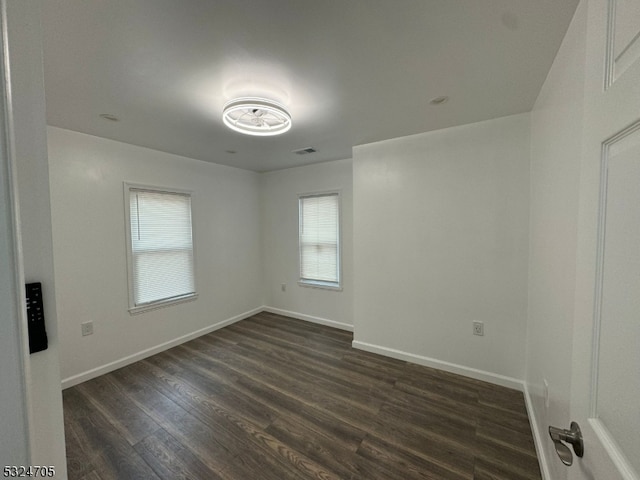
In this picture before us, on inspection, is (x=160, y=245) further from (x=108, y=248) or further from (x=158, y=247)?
(x=108, y=248)

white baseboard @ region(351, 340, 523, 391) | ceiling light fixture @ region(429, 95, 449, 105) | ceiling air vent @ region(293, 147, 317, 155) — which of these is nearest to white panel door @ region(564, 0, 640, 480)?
ceiling light fixture @ region(429, 95, 449, 105)

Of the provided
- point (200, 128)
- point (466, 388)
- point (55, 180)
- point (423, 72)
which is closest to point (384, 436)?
point (466, 388)

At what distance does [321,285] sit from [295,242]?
0.84 m

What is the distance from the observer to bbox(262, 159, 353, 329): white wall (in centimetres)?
361

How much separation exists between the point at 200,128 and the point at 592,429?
2987 mm

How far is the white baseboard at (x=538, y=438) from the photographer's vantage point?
1454 millimetres

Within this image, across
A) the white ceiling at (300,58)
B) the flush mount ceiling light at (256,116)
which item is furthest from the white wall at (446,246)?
the flush mount ceiling light at (256,116)

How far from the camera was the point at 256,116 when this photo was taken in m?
2.02

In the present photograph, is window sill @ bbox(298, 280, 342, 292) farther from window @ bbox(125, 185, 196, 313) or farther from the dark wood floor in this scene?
window @ bbox(125, 185, 196, 313)

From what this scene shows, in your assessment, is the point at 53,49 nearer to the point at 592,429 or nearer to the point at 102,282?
the point at 102,282

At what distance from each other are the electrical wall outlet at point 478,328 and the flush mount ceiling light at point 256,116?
8.32ft

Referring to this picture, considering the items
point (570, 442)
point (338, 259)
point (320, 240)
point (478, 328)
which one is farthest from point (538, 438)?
point (320, 240)

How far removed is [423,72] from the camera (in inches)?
62.1

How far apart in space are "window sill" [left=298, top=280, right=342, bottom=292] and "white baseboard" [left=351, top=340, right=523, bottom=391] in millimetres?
845
